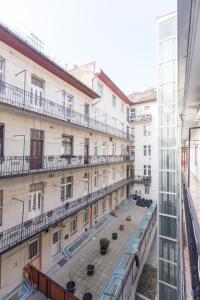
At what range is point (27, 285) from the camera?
8.40 m

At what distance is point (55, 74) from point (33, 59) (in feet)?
5.86

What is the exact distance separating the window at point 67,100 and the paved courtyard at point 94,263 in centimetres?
938

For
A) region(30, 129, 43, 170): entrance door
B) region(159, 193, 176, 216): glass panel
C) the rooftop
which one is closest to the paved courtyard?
region(159, 193, 176, 216): glass panel

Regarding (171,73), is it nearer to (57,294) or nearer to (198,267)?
(198,267)

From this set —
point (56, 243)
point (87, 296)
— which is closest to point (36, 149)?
point (56, 243)

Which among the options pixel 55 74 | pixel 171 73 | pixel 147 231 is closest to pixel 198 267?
pixel 171 73

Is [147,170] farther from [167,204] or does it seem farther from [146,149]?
[167,204]

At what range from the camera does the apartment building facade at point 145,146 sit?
2281 cm

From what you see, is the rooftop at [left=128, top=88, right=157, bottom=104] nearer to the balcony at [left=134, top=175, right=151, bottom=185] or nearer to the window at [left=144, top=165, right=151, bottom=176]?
the window at [left=144, top=165, right=151, bottom=176]

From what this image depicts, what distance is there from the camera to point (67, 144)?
1239cm

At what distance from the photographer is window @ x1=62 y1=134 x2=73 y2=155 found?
11984mm

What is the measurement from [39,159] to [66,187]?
3113 mm

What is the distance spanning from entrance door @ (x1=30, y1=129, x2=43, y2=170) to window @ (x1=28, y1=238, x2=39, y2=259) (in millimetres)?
3668

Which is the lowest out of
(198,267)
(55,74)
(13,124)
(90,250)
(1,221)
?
(90,250)
